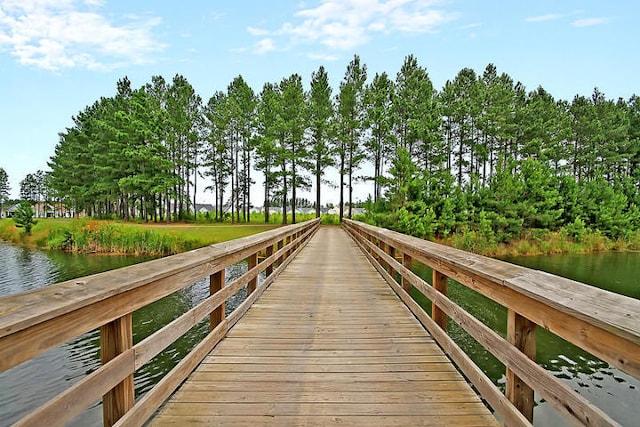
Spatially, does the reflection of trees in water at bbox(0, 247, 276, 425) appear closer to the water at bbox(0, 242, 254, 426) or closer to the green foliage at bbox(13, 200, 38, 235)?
the water at bbox(0, 242, 254, 426)

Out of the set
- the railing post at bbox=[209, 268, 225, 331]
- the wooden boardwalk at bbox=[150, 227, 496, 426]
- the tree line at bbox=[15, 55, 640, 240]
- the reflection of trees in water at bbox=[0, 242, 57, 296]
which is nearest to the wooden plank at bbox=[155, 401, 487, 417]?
the wooden boardwalk at bbox=[150, 227, 496, 426]

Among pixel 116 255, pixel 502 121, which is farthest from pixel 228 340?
pixel 502 121

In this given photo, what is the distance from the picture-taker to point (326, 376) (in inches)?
98.2

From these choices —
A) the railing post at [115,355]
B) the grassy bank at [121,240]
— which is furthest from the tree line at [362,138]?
the railing post at [115,355]

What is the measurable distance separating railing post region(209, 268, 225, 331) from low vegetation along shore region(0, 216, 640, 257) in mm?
14313

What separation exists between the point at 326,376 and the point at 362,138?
28.3 metres

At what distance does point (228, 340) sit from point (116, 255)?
15.7 m

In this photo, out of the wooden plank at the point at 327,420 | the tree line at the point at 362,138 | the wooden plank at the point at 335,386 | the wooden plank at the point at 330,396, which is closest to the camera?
the wooden plank at the point at 327,420

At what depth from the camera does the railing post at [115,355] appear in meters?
1.51

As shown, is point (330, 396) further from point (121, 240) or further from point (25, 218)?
point (25, 218)

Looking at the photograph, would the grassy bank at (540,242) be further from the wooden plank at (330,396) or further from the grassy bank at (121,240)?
the wooden plank at (330,396)

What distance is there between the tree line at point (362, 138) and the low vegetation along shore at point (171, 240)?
141 cm

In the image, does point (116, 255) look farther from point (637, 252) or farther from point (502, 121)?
point (637, 252)

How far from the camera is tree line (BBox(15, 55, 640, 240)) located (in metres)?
26.2
